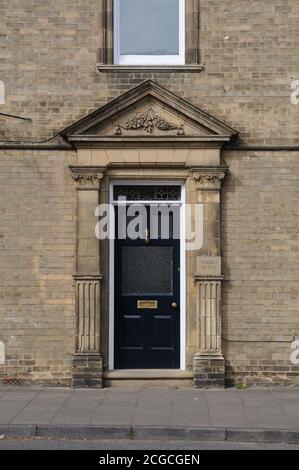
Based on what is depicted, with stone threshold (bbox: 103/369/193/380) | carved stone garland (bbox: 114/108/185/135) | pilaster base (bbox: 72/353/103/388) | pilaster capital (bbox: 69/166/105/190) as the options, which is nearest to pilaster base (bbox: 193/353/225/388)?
stone threshold (bbox: 103/369/193/380)

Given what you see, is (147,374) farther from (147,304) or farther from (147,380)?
(147,304)

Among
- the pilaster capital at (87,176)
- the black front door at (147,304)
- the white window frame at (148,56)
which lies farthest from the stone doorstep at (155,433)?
the white window frame at (148,56)

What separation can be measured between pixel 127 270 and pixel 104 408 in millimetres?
2563

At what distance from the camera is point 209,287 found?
11.1 meters

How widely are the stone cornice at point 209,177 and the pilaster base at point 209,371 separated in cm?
258

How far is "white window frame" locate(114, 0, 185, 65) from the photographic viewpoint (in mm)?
11594

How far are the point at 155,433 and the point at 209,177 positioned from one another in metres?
4.24

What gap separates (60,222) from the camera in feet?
37.1

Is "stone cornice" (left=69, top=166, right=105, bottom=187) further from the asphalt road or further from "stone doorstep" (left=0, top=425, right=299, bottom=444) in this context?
the asphalt road

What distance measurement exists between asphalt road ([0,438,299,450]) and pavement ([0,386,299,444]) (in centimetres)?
12

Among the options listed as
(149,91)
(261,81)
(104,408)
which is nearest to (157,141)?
(149,91)

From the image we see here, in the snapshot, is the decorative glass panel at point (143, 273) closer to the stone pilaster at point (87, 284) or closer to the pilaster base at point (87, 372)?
the stone pilaster at point (87, 284)

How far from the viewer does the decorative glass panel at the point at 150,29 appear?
11688 mm

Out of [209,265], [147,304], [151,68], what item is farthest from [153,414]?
[151,68]
